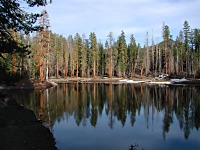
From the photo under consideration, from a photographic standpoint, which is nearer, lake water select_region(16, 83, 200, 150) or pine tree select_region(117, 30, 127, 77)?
lake water select_region(16, 83, 200, 150)

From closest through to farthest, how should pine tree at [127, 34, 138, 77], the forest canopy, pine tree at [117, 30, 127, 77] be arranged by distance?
1. the forest canopy
2. pine tree at [117, 30, 127, 77]
3. pine tree at [127, 34, 138, 77]

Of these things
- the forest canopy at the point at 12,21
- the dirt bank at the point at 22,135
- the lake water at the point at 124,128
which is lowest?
the lake water at the point at 124,128

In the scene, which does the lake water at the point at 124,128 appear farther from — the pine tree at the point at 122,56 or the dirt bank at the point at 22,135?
the pine tree at the point at 122,56

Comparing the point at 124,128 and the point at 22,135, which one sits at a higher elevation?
the point at 22,135

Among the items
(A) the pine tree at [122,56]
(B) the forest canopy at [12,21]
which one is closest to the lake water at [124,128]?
(B) the forest canopy at [12,21]

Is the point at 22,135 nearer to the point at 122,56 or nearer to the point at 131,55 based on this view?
the point at 122,56

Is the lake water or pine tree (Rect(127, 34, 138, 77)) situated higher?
pine tree (Rect(127, 34, 138, 77))

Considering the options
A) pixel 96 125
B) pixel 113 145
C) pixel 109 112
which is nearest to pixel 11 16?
pixel 113 145

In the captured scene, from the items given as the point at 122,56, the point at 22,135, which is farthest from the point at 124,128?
the point at 122,56

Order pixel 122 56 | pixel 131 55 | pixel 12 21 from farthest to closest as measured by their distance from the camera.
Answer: pixel 131 55 → pixel 122 56 → pixel 12 21

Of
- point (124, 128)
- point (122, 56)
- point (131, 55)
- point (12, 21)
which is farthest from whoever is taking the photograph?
point (131, 55)

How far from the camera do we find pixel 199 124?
736 inches

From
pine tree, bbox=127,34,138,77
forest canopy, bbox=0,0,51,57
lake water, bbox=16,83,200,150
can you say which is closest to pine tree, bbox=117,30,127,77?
pine tree, bbox=127,34,138,77

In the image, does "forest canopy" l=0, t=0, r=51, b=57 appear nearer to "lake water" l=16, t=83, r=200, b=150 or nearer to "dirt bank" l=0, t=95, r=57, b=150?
"dirt bank" l=0, t=95, r=57, b=150
